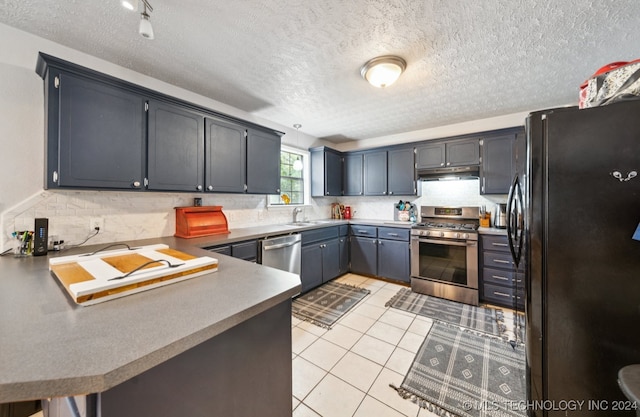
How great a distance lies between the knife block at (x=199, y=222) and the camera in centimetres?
238

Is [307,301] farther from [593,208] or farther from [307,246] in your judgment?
[593,208]

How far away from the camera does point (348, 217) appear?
15.4 feet

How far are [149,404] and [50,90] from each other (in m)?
2.10

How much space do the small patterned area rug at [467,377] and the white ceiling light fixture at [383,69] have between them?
241cm

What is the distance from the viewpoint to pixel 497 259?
112 inches

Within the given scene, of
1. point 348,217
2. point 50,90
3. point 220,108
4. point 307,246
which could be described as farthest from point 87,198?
point 348,217

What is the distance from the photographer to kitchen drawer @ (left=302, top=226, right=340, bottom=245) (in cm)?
323

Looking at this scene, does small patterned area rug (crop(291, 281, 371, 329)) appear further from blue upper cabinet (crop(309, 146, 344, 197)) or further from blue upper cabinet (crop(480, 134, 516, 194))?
blue upper cabinet (crop(480, 134, 516, 194))

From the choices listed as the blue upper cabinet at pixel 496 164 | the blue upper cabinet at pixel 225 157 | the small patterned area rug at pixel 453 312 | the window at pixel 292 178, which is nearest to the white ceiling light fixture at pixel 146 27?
the blue upper cabinet at pixel 225 157

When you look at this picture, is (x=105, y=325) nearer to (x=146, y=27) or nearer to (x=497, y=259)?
(x=146, y=27)

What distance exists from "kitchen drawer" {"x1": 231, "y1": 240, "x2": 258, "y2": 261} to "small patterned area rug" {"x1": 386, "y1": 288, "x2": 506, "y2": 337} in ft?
5.75

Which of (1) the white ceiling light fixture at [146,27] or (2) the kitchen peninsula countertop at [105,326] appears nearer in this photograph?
(2) the kitchen peninsula countertop at [105,326]

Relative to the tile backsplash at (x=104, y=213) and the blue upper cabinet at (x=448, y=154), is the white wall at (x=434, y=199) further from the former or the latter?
the tile backsplash at (x=104, y=213)

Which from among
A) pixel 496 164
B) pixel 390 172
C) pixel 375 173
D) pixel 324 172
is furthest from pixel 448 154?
pixel 324 172
